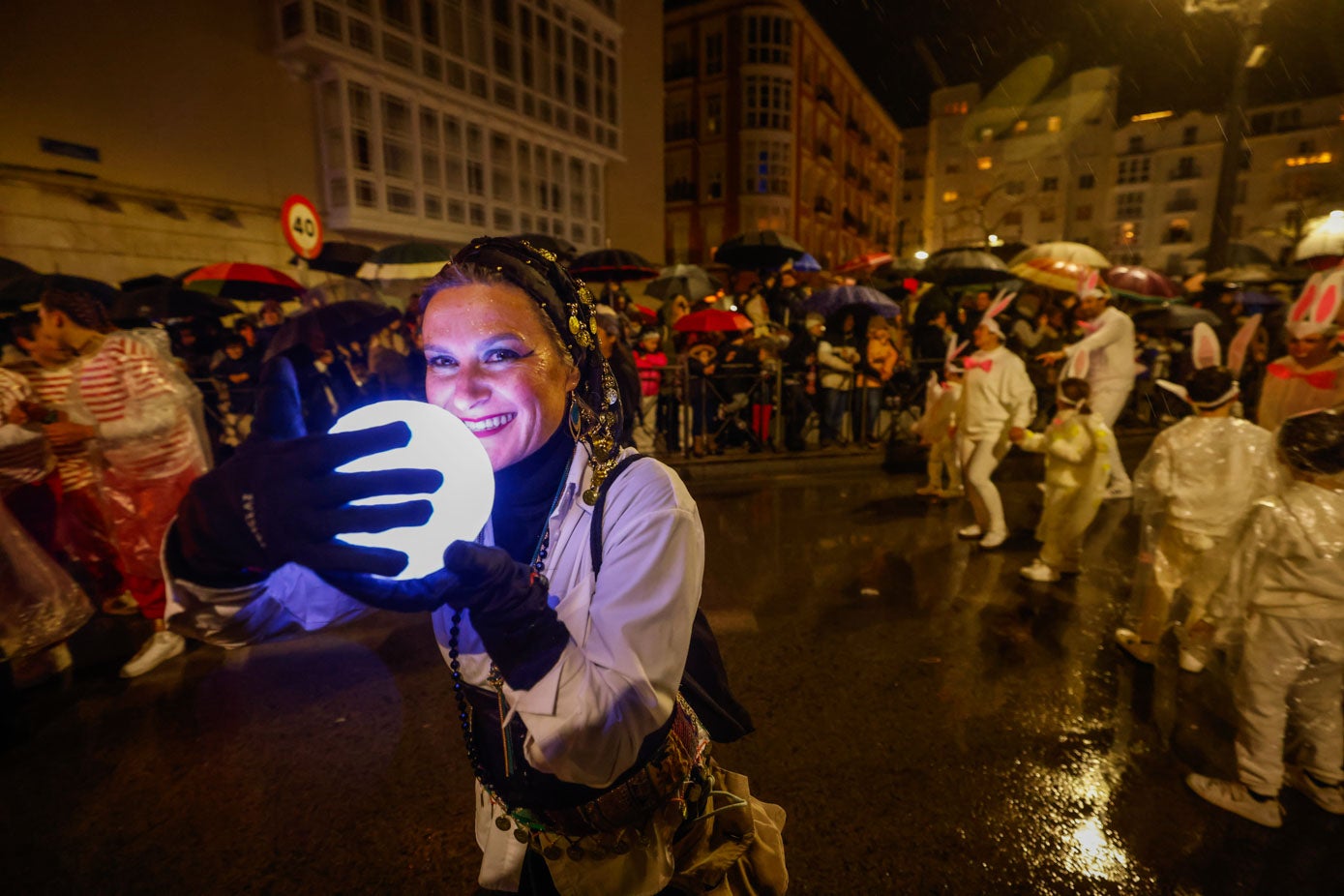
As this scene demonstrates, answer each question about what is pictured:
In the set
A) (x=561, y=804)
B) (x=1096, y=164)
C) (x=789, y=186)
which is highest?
(x=1096, y=164)

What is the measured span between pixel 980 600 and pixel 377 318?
218 inches

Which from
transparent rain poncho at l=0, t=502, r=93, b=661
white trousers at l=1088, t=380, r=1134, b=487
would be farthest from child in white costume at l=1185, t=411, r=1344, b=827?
transparent rain poncho at l=0, t=502, r=93, b=661

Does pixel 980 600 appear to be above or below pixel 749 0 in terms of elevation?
below

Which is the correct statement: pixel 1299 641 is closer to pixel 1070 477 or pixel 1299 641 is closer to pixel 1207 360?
pixel 1207 360

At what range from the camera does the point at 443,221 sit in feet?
56.3

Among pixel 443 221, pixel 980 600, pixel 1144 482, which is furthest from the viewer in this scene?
pixel 443 221

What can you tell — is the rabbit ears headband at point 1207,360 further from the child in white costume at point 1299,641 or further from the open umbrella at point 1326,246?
the open umbrella at point 1326,246

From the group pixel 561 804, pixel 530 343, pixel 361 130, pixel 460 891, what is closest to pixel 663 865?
pixel 561 804

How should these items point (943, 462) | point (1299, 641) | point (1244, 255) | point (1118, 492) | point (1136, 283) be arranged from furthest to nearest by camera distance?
point (1244, 255) < point (1136, 283) < point (943, 462) < point (1118, 492) < point (1299, 641)

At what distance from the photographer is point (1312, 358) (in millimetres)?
4730

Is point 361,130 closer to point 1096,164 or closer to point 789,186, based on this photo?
point 789,186

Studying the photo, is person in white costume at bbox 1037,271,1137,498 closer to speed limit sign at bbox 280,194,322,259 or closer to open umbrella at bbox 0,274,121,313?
speed limit sign at bbox 280,194,322,259

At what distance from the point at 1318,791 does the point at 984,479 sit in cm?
368

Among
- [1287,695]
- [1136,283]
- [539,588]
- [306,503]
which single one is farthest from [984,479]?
[1136,283]
